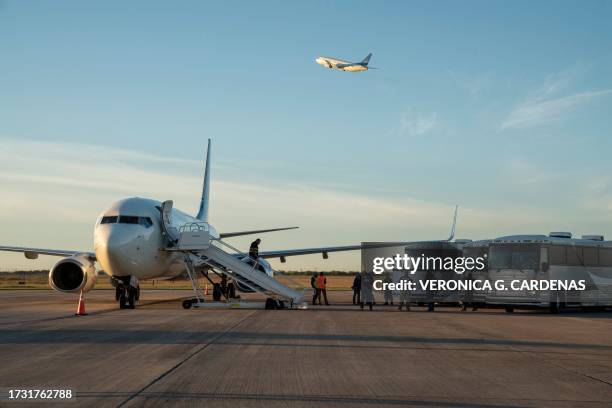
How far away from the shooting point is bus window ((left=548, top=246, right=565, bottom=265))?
28.2 m

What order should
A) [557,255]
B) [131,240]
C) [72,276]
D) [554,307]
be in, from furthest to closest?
[557,255] → [554,307] → [72,276] → [131,240]

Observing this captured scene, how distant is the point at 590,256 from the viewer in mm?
30297

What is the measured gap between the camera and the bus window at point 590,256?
98.6 ft

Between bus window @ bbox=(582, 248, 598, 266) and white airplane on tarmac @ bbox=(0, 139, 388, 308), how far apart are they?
12.3 m

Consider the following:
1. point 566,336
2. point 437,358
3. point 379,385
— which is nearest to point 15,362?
point 379,385

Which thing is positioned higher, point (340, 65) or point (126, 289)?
point (340, 65)

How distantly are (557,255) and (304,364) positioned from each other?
20.1 meters

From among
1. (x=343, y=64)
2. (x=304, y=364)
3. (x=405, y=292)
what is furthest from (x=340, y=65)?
(x=304, y=364)

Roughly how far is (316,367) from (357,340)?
450 cm

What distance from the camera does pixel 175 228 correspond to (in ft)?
92.3

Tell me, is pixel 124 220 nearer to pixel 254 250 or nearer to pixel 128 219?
pixel 128 219

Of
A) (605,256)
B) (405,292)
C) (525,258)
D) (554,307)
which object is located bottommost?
(554,307)

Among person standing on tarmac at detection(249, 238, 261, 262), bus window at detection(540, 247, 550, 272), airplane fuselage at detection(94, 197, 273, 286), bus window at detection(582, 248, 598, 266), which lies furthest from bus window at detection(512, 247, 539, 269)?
airplane fuselage at detection(94, 197, 273, 286)

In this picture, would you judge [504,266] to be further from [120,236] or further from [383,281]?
[120,236]
